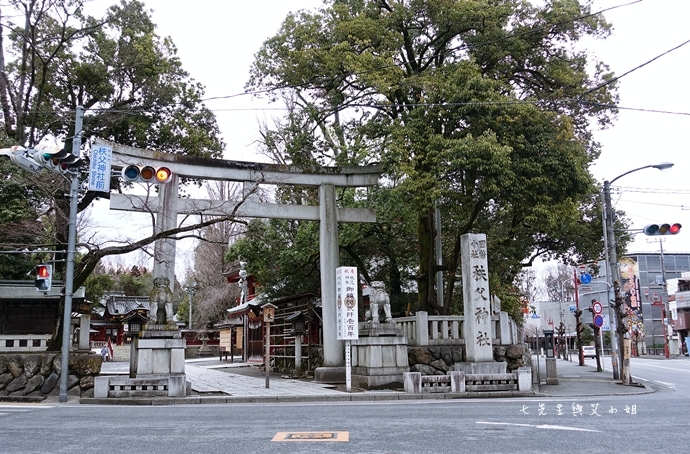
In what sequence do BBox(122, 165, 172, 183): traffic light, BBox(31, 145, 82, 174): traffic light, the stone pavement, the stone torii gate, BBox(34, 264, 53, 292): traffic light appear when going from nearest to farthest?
BBox(31, 145, 82, 174): traffic light, BBox(122, 165, 172, 183): traffic light, the stone pavement, BBox(34, 264, 53, 292): traffic light, the stone torii gate

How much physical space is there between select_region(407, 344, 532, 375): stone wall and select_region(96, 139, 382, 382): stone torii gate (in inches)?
108

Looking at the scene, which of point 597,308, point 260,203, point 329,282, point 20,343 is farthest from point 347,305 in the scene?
point 597,308

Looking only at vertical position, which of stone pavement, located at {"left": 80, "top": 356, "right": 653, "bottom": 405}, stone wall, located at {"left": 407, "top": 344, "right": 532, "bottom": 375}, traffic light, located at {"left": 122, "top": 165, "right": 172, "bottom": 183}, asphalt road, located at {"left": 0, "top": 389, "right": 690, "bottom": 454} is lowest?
stone pavement, located at {"left": 80, "top": 356, "right": 653, "bottom": 405}

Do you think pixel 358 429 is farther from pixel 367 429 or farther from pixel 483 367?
pixel 483 367

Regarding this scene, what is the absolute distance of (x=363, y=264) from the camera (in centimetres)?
2564

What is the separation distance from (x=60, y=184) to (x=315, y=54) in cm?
967

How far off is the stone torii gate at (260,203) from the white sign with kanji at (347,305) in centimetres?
276

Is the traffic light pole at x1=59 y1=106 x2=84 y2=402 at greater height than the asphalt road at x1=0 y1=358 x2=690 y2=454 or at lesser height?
greater

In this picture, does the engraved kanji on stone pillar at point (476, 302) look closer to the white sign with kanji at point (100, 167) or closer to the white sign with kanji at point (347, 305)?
the white sign with kanji at point (347, 305)

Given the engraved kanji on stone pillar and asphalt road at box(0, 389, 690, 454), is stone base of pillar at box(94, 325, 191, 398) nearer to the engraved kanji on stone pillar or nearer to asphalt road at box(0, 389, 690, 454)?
asphalt road at box(0, 389, 690, 454)

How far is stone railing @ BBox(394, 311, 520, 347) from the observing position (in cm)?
1919

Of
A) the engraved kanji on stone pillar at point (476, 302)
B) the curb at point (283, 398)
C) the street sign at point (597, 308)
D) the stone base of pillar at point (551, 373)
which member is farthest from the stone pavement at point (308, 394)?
the street sign at point (597, 308)

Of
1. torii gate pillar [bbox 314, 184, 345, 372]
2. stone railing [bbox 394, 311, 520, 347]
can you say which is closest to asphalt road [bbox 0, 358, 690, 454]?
stone railing [bbox 394, 311, 520, 347]

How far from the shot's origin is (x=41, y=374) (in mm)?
16453
